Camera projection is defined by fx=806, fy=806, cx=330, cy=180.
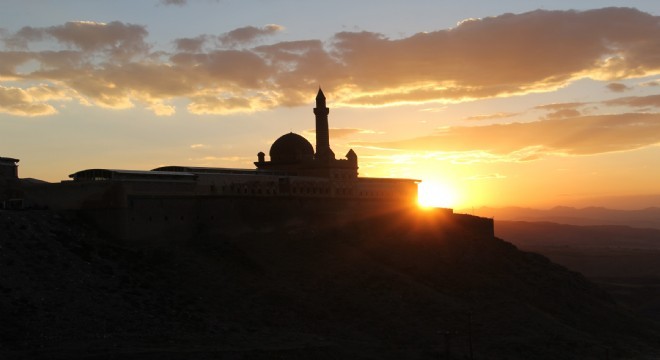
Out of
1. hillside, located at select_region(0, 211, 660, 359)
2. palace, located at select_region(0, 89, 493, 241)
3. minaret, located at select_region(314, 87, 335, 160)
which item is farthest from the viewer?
minaret, located at select_region(314, 87, 335, 160)

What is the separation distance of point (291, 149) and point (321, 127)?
3.64 meters

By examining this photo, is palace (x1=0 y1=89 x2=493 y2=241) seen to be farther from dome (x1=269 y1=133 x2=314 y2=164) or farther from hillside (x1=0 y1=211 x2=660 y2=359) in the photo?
hillside (x1=0 y1=211 x2=660 y2=359)

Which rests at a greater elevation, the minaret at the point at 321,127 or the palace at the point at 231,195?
the minaret at the point at 321,127

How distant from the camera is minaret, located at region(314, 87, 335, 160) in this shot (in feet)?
228

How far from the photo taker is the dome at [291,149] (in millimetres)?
67562

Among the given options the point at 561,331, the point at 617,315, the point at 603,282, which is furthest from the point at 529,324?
the point at 603,282

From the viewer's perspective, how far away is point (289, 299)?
45.8m

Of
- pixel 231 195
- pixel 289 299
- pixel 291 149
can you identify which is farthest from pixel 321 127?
pixel 289 299

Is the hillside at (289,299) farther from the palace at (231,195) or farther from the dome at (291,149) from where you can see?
the dome at (291,149)

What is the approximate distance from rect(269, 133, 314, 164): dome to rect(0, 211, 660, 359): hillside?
9.51 m

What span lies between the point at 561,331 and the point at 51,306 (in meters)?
29.1

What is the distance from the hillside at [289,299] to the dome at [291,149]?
31.2 feet

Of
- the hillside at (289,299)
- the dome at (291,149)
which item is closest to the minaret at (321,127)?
the dome at (291,149)

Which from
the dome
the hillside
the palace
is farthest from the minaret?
the hillside
